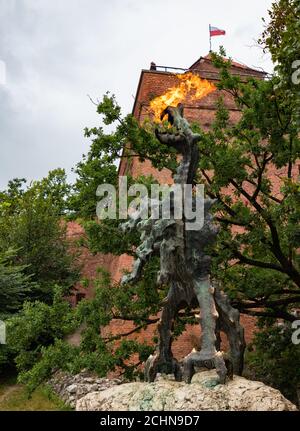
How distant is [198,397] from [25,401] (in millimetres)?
13065

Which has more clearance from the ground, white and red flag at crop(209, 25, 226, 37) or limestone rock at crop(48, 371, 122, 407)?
white and red flag at crop(209, 25, 226, 37)

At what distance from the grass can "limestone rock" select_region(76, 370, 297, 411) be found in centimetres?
1020

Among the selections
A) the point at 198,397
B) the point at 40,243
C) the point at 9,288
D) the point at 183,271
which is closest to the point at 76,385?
the point at 9,288

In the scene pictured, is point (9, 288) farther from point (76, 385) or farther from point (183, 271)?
point (183, 271)

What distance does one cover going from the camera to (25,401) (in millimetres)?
17578

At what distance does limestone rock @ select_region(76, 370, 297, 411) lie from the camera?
584 centimetres

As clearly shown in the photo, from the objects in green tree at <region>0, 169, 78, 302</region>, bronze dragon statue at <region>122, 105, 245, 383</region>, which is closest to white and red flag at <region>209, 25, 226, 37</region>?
green tree at <region>0, 169, 78, 302</region>

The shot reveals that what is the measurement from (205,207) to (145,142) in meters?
6.89

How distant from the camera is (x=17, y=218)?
83.3ft

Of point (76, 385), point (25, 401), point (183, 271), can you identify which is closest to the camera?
point (183, 271)

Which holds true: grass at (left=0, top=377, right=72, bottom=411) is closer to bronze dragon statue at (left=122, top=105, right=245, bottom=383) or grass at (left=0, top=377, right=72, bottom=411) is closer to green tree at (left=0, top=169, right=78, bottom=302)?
green tree at (left=0, top=169, right=78, bottom=302)

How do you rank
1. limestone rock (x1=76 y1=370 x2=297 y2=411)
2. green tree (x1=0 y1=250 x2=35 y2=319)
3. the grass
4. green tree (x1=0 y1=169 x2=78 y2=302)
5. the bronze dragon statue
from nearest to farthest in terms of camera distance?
limestone rock (x1=76 y1=370 x2=297 y2=411), the bronze dragon statue, the grass, green tree (x1=0 y1=250 x2=35 y2=319), green tree (x1=0 y1=169 x2=78 y2=302)

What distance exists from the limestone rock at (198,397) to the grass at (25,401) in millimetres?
10195
